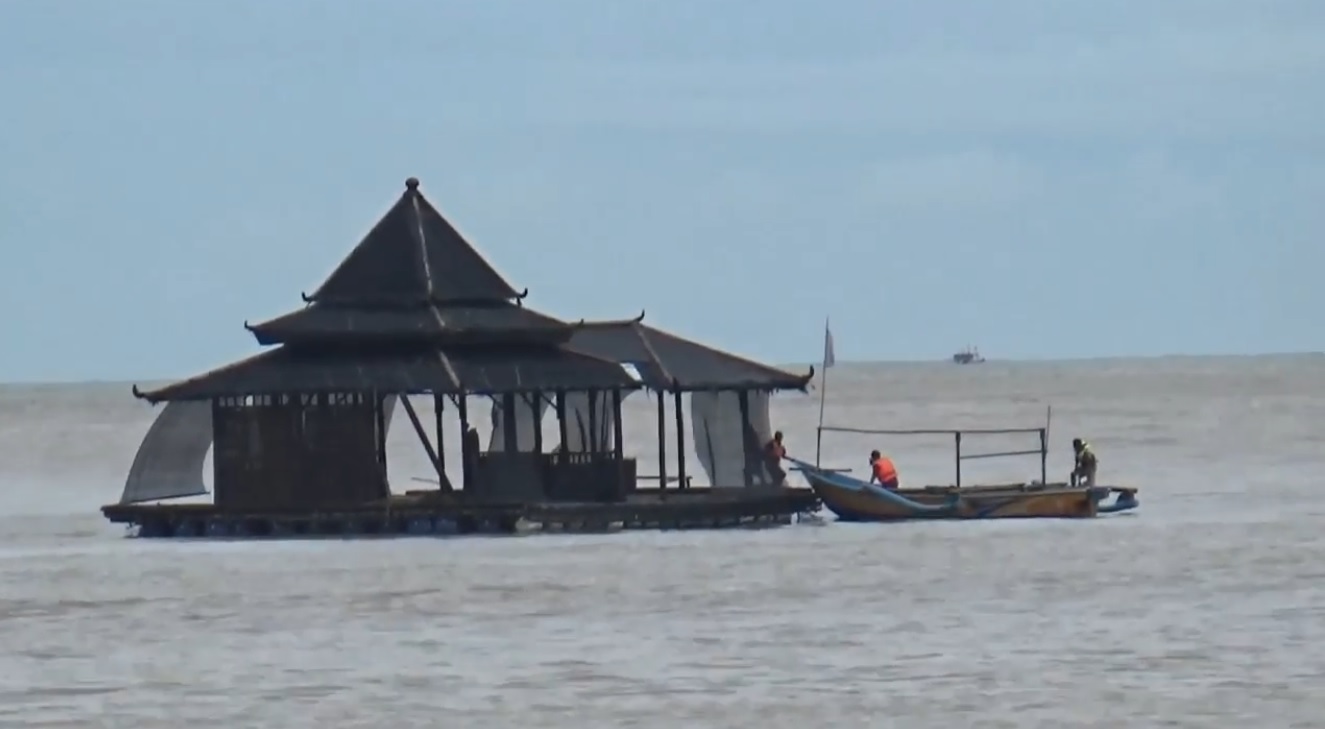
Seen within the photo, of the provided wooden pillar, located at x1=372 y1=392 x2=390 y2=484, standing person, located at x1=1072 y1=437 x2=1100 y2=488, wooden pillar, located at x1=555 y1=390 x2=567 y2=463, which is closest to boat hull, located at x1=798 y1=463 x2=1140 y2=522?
standing person, located at x1=1072 y1=437 x2=1100 y2=488

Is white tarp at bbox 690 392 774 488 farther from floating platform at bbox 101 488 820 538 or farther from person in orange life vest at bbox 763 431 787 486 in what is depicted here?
floating platform at bbox 101 488 820 538

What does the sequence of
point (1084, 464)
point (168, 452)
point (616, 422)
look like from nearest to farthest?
point (616, 422) → point (168, 452) → point (1084, 464)

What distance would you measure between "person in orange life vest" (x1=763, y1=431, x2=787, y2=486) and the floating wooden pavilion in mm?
506

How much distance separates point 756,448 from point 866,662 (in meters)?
16.2

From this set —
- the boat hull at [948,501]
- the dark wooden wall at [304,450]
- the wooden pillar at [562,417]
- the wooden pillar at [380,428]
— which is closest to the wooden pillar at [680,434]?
the wooden pillar at [562,417]

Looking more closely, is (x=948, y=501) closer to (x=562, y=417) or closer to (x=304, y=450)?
(x=562, y=417)

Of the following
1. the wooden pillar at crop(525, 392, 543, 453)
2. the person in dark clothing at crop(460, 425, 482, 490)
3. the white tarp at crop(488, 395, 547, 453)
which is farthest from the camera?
the white tarp at crop(488, 395, 547, 453)

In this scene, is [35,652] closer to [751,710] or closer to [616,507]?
[751,710]

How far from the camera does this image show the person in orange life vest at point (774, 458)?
1668 inches

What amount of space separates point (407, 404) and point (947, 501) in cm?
731

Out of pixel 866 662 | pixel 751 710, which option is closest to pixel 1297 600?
pixel 866 662

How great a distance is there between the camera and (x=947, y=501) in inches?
1673

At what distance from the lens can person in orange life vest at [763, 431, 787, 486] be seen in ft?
139

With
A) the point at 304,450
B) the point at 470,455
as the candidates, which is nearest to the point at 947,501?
the point at 470,455
